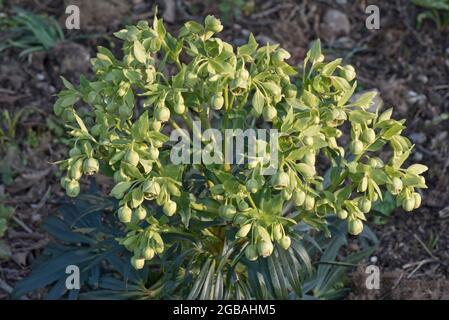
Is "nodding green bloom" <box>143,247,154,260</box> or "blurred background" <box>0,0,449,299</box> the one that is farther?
"blurred background" <box>0,0,449,299</box>

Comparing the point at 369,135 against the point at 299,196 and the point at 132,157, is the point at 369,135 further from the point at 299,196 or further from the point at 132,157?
the point at 132,157

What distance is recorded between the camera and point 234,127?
7.92ft

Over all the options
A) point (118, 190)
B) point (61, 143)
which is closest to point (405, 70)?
point (61, 143)

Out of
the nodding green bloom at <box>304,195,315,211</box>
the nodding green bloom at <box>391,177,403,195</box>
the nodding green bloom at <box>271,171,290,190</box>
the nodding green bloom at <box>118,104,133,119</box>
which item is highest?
the nodding green bloom at <box>118,104,133,119</box>

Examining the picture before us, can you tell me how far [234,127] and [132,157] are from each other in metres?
0.36

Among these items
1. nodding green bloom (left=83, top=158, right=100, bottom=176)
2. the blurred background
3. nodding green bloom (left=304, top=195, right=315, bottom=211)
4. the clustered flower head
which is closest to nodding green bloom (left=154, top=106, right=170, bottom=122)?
the clustered flower head

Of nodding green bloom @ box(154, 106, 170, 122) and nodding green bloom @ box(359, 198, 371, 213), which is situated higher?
nodding green bloom @ box(154, 106, 170, 122)

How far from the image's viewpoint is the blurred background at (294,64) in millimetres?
3459

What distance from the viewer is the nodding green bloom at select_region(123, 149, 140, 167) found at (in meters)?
2.21

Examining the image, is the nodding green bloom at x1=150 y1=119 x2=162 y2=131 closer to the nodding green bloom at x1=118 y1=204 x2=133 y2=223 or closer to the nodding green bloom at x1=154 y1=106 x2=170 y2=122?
the nodding green bloom at x1=154 y1=106 x2=170 y2=122

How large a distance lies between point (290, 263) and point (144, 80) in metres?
0.76

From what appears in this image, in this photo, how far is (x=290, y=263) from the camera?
2.59m

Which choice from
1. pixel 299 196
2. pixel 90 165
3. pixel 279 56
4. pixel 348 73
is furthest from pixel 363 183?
pixel 90 165

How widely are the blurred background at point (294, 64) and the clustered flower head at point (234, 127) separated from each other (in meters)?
1.04
